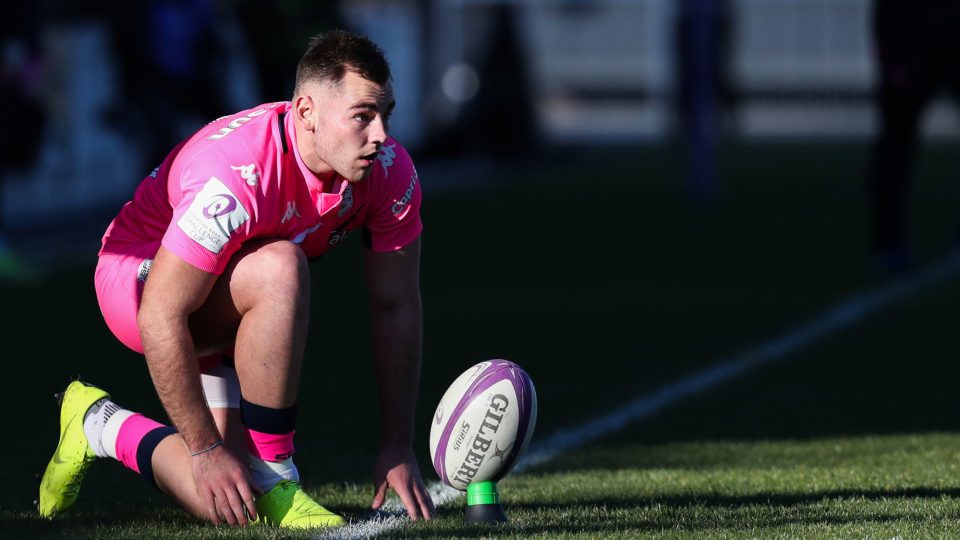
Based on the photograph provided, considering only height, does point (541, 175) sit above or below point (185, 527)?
below

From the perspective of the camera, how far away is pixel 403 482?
488cm

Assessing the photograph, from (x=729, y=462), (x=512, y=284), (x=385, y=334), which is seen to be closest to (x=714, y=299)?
(x=512, y=284)

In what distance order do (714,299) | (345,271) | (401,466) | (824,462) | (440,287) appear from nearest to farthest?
(401,466) → (824,462) → (714,299) → (440,287) → (345,271)

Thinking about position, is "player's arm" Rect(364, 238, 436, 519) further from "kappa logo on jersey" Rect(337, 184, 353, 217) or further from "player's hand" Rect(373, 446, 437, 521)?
"kappa logo on jersey" Rect(337, 184, 353, 217)

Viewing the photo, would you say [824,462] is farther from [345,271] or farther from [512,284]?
[345,271]

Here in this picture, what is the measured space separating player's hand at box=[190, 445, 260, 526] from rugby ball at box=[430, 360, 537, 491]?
0.51 meters

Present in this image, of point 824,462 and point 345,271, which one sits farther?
point 345,271

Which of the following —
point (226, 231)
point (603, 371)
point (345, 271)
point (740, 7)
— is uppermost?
point (226, 231)

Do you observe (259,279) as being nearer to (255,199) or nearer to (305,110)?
(255,199)

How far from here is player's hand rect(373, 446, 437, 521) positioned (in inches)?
191

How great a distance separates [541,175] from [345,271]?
30.8 ft

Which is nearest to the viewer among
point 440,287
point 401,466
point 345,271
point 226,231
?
point 226,231

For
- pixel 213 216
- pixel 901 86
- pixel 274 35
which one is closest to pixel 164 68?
pixel 274 35

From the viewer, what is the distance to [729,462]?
5973mm
